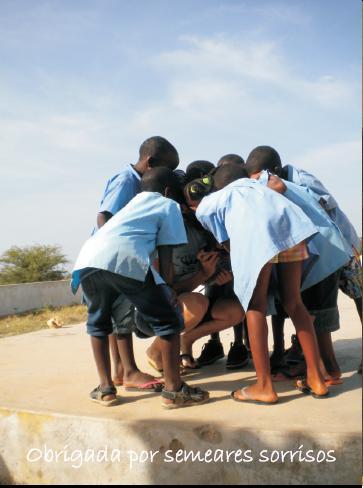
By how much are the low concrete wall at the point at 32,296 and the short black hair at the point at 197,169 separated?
1152cm

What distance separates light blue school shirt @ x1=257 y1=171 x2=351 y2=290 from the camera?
9.89ft

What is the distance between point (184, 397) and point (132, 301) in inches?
22.5

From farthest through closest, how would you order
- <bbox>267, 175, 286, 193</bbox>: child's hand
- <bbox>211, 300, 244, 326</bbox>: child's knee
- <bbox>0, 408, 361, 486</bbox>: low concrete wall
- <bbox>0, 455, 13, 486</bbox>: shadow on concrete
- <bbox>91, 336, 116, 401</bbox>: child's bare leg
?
<bbox>211, 300, 244, 326</bbox>: child's knee
<bbox>267, 175, 286, 193</bbox>: child's hand
<bbox>91, 336, 116, 401</bbox>: child's bare leg
<bbox>0, 455, 13, 486</bbox>: shadow on concrete
<bbox>0, 408, 361, 486</bbox>: low concrete wall

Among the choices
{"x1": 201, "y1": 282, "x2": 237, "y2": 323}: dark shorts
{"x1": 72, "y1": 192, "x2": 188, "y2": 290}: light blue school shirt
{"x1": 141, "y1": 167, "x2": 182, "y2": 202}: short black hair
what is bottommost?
{"x1": 201, "y1": 282, "x2": 237, "y2": 323}: dark shorts

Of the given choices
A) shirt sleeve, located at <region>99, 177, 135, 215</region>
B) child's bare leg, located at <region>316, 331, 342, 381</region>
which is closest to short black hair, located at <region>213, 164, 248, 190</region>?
shirt sleeve, located at <region>99, 177, 135, 215</region>

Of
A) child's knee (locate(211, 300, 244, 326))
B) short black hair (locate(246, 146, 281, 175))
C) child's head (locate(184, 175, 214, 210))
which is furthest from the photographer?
short black hair (locate(246, 146, 281, 175))

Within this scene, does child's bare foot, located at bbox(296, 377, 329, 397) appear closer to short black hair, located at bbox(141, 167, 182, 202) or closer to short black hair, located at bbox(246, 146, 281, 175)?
short black hair, located at bbox(141, 167, 182, 202)

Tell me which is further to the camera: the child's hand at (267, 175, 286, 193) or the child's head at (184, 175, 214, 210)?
the child's head at (184, 175, 214, 210)

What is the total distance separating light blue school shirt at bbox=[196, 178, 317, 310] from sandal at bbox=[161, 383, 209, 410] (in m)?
0.54

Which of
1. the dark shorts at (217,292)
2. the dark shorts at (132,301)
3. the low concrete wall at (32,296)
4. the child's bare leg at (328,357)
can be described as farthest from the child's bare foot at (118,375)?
the low concrete wall at (32,296)

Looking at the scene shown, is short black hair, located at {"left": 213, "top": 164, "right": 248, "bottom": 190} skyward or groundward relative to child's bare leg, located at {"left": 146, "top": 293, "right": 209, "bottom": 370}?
skyward

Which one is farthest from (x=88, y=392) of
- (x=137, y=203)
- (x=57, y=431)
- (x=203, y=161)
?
(x=203, y=161)

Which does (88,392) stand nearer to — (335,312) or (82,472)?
(82,472)

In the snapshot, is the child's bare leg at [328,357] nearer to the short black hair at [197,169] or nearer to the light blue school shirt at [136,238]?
the light blue school shirt at [136,238]
